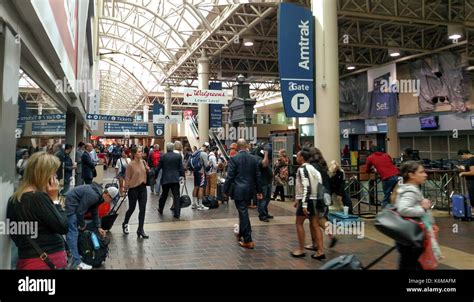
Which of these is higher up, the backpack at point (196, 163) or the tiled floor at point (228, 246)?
the backpack at point (196, 163)

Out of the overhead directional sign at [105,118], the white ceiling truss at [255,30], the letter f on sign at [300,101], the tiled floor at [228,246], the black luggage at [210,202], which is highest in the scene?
the white ceiling truss at [255,30]

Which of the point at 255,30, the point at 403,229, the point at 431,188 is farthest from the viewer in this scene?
the point at 255,30

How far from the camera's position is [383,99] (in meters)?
19.9

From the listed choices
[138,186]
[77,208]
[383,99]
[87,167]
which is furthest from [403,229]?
[383,99]

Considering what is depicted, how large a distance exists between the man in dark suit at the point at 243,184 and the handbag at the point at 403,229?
3.03 meters

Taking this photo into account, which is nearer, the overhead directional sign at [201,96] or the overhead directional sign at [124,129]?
the overhead directional sign at [201,96]

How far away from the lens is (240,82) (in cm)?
1157

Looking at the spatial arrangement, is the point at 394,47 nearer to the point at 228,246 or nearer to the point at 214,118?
the point at 214,118

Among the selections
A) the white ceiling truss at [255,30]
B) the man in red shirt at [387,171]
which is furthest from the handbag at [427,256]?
the white ceiling truss at [255,30]

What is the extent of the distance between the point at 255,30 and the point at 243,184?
52.3 ft

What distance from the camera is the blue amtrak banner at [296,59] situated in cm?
931

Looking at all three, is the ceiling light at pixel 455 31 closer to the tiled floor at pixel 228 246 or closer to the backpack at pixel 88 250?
the tiled floor at pixel 228 246
